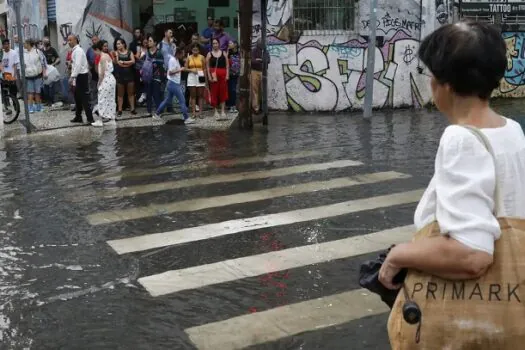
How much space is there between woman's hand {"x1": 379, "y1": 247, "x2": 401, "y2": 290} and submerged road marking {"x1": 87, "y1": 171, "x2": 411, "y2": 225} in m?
5.11

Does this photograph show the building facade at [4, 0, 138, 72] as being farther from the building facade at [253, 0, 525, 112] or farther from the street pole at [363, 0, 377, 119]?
the street pole at [363, 0, 377, 119]

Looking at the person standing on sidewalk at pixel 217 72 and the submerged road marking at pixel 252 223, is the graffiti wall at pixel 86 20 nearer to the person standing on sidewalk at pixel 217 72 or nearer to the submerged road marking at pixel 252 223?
the person standing on sidewalk at pixel 217 72

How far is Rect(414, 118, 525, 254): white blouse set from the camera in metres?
1.85

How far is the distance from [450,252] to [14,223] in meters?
5.81

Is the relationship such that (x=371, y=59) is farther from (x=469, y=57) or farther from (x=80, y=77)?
(x=469, y=57)

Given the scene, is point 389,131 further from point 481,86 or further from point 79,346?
point 481,86

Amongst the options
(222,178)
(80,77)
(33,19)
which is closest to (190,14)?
(33,19)

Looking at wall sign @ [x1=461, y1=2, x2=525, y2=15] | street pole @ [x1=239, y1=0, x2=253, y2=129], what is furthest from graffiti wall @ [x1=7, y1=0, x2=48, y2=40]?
wall sign @ [x1=461, y1=2, x2=525, y2=15]

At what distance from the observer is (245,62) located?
1262 centimetres

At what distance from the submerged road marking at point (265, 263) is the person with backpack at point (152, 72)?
920 cm

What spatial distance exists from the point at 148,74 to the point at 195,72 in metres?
1.07

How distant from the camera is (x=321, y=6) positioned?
51.2ft

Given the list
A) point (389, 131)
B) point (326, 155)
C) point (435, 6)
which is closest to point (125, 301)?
point (326, 155)

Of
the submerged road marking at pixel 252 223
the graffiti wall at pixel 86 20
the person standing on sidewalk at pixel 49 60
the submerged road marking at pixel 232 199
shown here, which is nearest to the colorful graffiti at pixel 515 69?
the graffiti wall at pixel 86 20
